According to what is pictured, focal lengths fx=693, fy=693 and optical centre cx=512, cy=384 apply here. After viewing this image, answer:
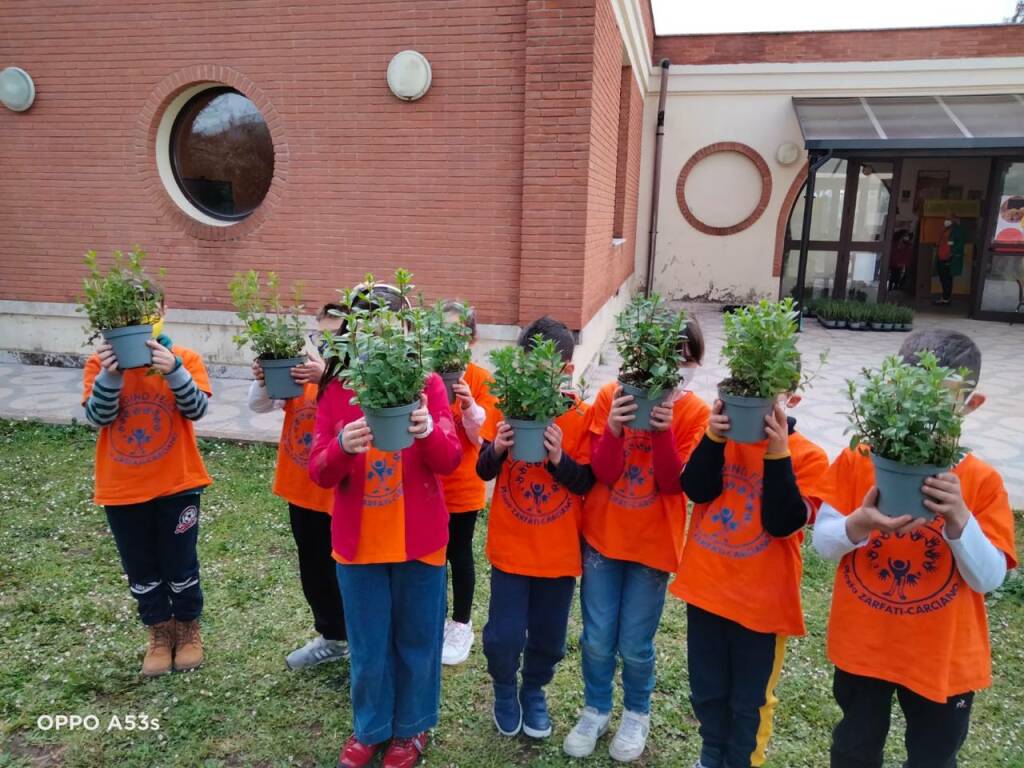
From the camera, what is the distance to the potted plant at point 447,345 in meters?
2.50

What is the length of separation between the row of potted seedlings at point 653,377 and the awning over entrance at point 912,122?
10498 mm

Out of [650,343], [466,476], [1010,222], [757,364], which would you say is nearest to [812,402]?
[466,476]

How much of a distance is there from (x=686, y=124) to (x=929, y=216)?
24.6ft

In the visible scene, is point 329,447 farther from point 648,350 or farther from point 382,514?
point 648,350

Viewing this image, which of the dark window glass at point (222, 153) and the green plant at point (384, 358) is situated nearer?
the green plant at point (384, 358)

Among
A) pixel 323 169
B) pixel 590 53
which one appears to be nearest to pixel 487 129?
pixel 590 53

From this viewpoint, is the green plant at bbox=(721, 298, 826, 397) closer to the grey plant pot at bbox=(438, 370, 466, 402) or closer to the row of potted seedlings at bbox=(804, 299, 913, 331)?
the grey plant pot at bbox=(438, 370, 466, 402)

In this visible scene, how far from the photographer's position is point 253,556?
4.30 metres

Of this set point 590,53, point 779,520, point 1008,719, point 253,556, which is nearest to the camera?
point 779,520

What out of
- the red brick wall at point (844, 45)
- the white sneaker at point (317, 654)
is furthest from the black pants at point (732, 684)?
the red brick wall at point (844, 45)

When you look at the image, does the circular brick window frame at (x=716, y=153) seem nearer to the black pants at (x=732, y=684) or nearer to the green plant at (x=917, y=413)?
the black pants at (x=732, y=684)

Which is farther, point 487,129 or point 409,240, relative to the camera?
point 409,240

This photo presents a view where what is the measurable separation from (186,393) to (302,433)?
50 cm

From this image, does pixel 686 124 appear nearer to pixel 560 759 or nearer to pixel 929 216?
pixel 929 216
